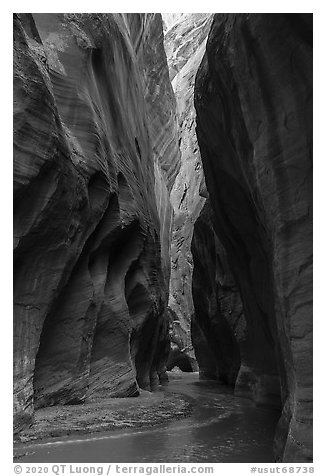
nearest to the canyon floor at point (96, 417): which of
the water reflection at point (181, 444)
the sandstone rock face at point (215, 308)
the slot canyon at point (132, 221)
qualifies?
the slot canyon at point (132, 221)

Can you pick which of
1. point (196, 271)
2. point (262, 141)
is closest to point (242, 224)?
point (262, 141)

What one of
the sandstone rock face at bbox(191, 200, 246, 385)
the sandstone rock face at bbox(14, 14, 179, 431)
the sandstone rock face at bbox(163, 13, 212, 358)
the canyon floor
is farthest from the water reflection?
the sandstone rock face at bbox(163, 13, 212, 358)

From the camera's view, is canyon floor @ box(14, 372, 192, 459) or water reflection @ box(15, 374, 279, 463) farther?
canyon floor @ box(14, 372, 192, 459)

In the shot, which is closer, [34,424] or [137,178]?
[34,424]

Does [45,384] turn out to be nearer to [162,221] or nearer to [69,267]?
[69,267]

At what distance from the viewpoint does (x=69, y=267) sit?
37.8ft

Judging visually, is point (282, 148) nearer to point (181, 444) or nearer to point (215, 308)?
point (181, 444)

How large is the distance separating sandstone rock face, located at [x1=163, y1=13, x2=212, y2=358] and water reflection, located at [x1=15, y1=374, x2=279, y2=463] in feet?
109

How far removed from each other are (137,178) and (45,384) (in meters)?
10.6

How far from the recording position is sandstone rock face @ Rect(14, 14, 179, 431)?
9539mm

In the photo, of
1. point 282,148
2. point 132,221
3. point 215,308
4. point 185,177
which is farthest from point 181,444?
point 185,177

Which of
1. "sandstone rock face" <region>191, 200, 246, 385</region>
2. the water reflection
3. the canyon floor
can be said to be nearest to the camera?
the water reflection

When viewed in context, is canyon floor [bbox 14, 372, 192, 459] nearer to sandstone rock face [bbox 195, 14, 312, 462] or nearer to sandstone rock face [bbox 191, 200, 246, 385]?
sandstone rock face [bbox 195, 14, 312, 462]

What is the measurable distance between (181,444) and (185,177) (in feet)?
150
